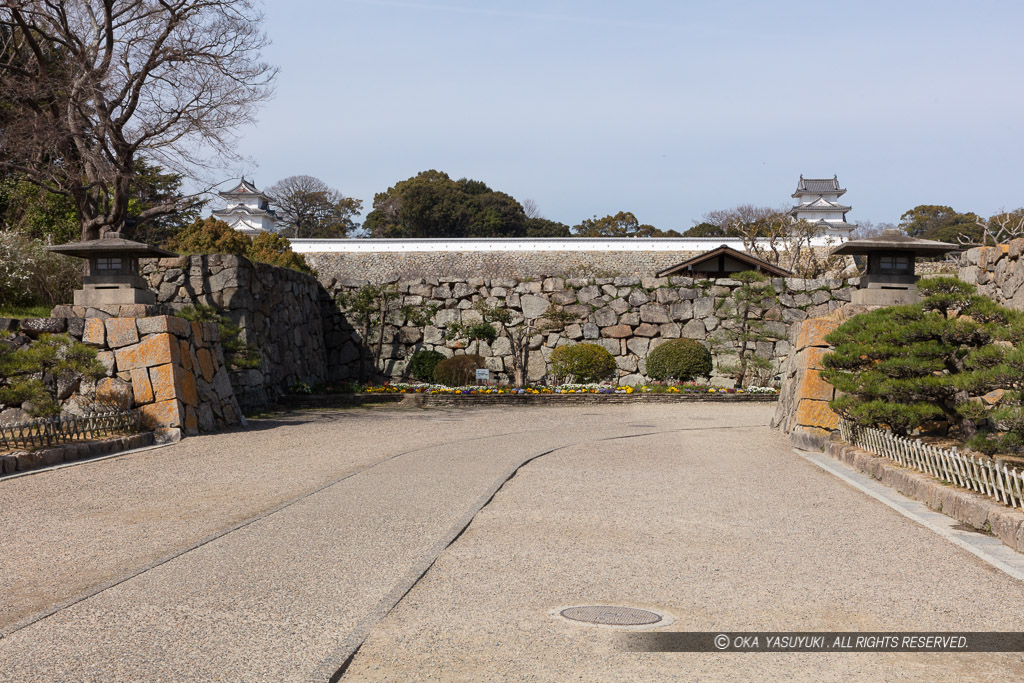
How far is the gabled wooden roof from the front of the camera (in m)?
24.0

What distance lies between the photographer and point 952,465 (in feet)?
25.3

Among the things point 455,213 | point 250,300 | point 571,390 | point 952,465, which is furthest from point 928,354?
point 455,213

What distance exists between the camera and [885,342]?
9.80m

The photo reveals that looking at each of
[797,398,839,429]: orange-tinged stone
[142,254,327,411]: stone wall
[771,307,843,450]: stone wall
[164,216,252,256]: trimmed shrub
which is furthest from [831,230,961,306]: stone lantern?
[164,216,252,256]: trimmed shrub

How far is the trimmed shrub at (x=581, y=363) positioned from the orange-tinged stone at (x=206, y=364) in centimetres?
998

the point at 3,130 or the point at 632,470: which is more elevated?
the point at 3,130

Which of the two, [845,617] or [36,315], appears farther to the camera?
[36,315]

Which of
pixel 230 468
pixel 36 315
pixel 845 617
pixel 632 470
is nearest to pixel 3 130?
pixel 36 315

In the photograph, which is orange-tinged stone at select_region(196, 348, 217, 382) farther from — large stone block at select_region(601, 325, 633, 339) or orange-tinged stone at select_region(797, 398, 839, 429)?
large stone block at select_region(601, 325, 633, 339)

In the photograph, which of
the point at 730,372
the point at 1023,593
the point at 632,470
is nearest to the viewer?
the point at 1023,593

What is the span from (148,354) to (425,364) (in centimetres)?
1070

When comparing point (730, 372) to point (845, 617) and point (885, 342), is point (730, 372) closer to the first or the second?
point (885, 342)

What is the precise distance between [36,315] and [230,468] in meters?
7.16

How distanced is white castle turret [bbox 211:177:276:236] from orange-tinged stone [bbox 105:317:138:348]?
112 feet
